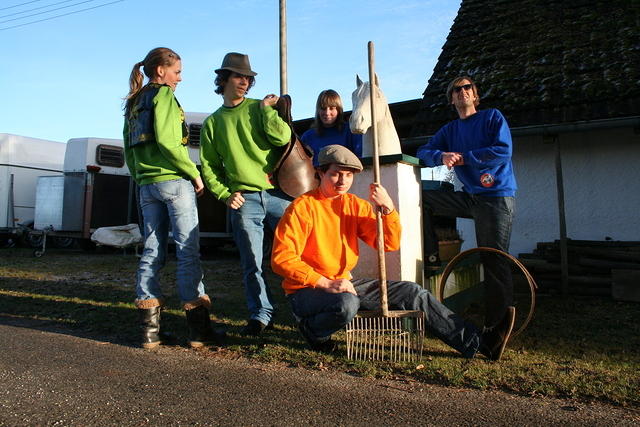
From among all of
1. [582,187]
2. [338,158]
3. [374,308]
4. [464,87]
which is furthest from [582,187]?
[338,158]

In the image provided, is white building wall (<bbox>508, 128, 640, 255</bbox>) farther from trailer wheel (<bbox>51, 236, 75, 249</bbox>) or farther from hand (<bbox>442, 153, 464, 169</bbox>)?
trailer wheel (<bbox>51, 236, 75, 249</bbox>)

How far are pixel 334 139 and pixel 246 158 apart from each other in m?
0.99

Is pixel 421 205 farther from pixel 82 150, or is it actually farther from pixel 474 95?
pixel 82 150

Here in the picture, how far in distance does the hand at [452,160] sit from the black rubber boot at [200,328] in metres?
2.07

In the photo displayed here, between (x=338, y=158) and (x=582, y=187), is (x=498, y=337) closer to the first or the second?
(x=338, y=158)

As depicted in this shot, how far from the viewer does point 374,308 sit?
137 inches

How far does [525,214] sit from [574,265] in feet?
4.82

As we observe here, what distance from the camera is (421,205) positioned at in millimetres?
4328

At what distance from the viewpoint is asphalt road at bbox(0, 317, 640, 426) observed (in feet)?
7.73

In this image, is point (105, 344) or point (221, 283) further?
Result: point (221, 283)

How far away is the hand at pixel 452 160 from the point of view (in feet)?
13.0

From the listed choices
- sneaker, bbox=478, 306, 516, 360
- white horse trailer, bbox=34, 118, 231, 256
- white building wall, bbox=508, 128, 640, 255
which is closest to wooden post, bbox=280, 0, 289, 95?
white horse trailer, bbox=34, 118, 231, 256

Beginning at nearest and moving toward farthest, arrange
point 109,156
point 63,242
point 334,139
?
point 334,139, point 109,156, point 63,242

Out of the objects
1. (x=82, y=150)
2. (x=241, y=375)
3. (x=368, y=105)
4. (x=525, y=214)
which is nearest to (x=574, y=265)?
(x=525, y=214)
